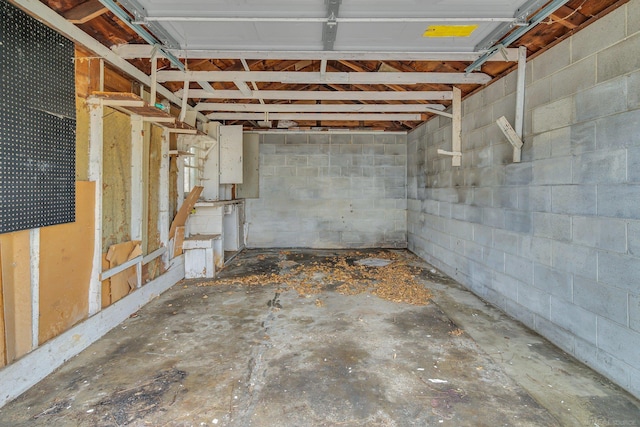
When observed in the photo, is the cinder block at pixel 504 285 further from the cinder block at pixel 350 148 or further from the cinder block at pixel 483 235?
the cinder block at pixel 350 148

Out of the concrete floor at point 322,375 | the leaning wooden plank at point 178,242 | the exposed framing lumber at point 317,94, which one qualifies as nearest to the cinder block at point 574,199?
→ the concrete floor at point 322,375

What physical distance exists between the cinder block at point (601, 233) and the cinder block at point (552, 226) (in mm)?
82

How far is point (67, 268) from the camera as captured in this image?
2586 mm

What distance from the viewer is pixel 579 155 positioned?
2.58 m

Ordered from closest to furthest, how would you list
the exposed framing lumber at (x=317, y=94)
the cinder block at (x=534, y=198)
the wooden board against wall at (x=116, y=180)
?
the cinder block at (x=534, y=198)
the wooden board against wall at (x=116, y=180)
the exposed framing lumber at (x=317, y=94)

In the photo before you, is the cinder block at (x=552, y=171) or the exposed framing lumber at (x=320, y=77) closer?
the cinder block at (x=552, y=171)

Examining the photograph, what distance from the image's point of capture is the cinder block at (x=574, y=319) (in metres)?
2.44

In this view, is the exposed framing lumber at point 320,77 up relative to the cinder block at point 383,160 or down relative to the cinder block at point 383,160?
up

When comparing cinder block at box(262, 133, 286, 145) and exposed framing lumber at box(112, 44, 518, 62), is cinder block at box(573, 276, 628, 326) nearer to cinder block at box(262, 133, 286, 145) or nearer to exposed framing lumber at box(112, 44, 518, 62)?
exposed framing lumber at box(112, 44, 518, 62)

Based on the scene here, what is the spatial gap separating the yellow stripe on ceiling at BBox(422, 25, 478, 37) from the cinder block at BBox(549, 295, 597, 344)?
2.29 meters

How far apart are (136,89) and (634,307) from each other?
4711mm

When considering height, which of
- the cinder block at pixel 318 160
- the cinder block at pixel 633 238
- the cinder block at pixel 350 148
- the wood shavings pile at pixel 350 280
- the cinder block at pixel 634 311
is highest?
the cinder block at pixel 350 148

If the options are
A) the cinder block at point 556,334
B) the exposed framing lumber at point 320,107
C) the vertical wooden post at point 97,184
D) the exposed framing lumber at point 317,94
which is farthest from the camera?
the exposed framing lumber at point 320,107

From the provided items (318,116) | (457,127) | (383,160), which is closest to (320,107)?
(318,116)
